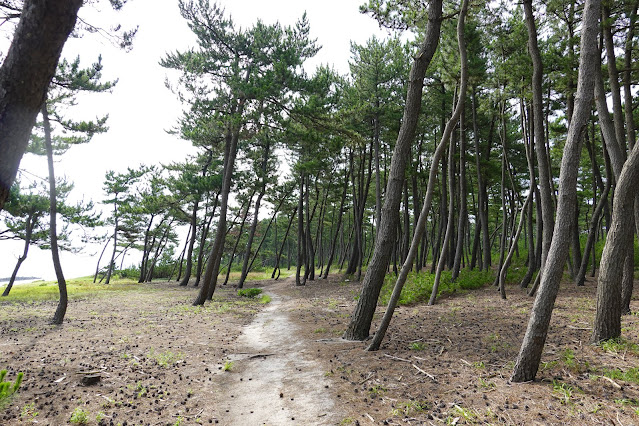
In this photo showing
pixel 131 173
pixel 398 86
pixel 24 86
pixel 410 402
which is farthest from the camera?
pixel 131 173

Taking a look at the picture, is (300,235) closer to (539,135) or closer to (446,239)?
(446,239)

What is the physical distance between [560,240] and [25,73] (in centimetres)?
563

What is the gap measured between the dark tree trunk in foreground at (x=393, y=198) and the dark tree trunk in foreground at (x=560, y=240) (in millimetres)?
2559

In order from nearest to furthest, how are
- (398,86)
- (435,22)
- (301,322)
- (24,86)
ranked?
(24,86)
(435,22)
(301,322)
(398,86)

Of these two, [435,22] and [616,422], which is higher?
[435,22]

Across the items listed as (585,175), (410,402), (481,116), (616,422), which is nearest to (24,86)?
(410,402)

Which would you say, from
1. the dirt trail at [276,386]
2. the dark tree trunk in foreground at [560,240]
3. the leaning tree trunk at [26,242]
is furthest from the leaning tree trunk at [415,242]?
the leaning tree trunk at [26,242]

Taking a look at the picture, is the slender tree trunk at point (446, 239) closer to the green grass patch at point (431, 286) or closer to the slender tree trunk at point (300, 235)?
the green grass patch at point (431, 286)

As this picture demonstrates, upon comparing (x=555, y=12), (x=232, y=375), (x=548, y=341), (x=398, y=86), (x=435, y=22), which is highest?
(x=398, y=86)

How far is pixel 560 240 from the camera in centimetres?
424

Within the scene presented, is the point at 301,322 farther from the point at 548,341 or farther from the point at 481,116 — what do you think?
the point at 481,116

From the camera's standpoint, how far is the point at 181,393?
4605mm

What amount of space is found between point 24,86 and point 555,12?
12.7 meters

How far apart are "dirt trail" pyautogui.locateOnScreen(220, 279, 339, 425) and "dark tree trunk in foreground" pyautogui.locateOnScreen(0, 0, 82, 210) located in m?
3.39
